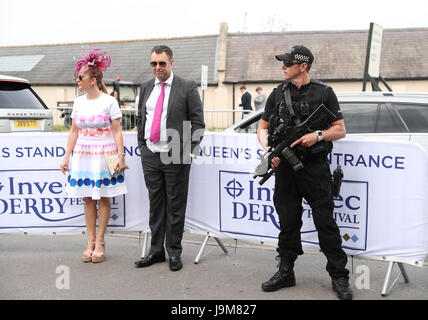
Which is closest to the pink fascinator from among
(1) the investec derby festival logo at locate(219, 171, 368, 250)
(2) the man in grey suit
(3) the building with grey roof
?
(2) the man in grey suit

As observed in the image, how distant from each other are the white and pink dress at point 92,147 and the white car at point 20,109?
3648 mm

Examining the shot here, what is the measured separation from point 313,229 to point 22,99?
5.89 m

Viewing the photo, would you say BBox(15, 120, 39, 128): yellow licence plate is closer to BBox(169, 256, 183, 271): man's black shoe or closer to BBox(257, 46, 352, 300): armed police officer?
BBox(169, 256, 183, 271): man's black shoe

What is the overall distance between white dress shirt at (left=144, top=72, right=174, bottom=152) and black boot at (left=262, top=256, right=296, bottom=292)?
1480mm

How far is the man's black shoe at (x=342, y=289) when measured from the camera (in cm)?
360

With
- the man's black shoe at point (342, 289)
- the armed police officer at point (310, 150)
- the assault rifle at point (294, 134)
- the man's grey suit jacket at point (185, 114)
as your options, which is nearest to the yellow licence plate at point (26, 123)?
the man's grey suit jacket at point (185, 114)

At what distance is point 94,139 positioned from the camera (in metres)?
4.45

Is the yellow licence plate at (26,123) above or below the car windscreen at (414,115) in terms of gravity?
below

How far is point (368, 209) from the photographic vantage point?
3.87m

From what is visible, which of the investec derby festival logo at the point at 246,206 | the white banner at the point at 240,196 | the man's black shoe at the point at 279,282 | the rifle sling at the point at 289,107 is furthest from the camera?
the investec derby festival logo at the point at 246,206

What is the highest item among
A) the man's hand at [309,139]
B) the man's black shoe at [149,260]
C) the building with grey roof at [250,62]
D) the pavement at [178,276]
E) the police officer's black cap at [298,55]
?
the building with grey roof at [250,62]

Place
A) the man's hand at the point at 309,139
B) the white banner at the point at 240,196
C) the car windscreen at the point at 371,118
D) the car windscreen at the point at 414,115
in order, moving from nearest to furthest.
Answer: the man's hand at the point at 309,139 → the white banner at the point at 240,196 → the car windscreen at the point at 414,115 → the car windscreen at the point at 371,118

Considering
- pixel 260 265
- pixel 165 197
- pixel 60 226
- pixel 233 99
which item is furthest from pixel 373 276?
pixel 233 99

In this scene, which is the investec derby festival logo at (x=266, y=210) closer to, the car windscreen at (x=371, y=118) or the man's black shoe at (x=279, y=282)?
the man's black shoe at (x=279, y=282)
